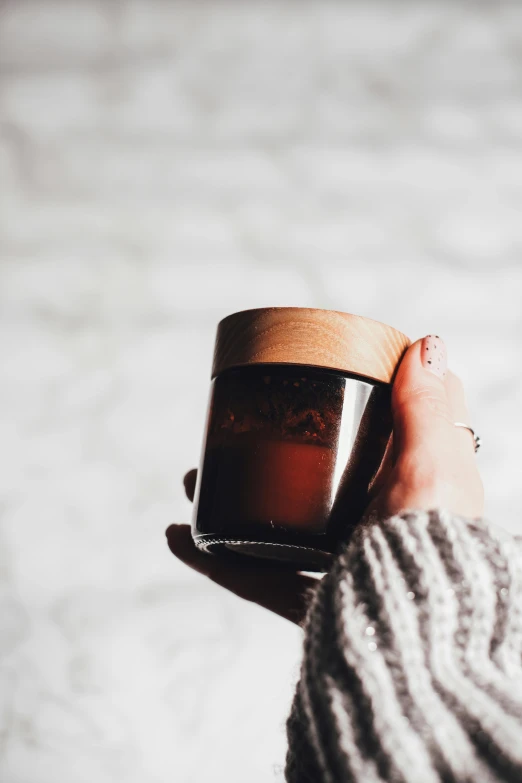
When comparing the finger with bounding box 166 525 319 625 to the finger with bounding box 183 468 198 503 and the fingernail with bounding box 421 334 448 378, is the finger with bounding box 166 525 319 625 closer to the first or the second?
the finger with bounding box 183 468 198 503

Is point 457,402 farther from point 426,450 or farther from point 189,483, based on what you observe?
point 189,483

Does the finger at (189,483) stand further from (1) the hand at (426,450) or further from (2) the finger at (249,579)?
(1) the hand at (426,450)

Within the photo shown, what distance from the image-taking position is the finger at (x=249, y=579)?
0.70m

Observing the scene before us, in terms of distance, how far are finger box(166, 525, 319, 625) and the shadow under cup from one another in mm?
216

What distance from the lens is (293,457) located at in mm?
451

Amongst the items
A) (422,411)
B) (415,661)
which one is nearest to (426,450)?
(422,411)

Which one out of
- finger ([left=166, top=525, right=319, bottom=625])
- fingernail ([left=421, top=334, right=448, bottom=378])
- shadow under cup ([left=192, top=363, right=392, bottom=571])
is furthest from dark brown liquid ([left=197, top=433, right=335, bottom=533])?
finger ([left=166, top=525, right=319, bottom=625])

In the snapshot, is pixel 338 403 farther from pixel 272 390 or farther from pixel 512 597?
Answer: pixel 512 597

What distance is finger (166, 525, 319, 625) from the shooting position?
699 mm

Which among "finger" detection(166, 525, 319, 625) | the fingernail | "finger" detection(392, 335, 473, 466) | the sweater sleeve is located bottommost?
the sweater sleeve

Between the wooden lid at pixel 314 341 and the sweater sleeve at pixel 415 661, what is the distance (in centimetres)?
12

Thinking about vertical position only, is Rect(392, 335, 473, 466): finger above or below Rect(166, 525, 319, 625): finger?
above

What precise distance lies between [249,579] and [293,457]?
12.0 inches

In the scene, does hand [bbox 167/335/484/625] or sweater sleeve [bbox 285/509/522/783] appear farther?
hand [bbox 167/335/484/625]
